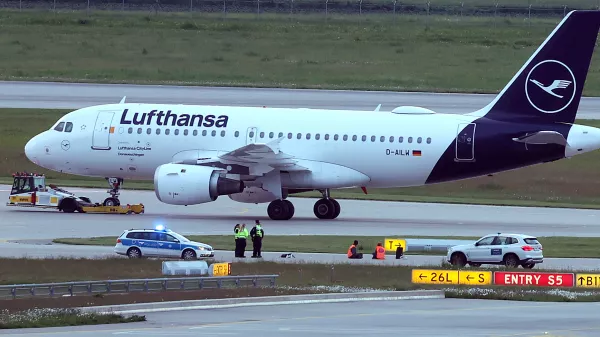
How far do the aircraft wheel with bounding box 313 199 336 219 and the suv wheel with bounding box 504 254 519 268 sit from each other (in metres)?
14.6

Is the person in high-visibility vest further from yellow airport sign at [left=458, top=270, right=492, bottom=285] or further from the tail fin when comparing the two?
the tail fin

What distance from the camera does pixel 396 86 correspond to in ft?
306

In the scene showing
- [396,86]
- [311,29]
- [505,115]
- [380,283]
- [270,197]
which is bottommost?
[380,283]

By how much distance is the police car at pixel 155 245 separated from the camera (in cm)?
4150

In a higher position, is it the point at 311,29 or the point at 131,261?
the point at 311,29

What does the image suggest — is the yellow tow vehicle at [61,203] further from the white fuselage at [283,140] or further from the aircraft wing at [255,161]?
the aircraft wing at [255,161]

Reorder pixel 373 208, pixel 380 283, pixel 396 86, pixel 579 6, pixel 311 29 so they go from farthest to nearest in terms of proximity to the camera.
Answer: pixel 579 6
pixel 311 29
pixel 396 86
pixel 373 208
pixel 380 283

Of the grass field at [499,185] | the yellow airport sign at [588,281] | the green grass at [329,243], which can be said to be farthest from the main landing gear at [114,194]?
the yellow airport sign at [588,281]

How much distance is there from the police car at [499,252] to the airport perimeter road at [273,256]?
0.57m

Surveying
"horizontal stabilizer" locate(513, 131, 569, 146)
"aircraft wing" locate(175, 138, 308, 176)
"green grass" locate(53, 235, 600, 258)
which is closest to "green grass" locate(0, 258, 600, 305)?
"green grass" locate(53, 235, 600, 258)

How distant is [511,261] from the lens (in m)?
41.7

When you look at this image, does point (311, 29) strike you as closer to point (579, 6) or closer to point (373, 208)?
point (579, 6)

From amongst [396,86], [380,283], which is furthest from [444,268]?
[396,86]

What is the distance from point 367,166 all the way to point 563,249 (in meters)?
11.6
